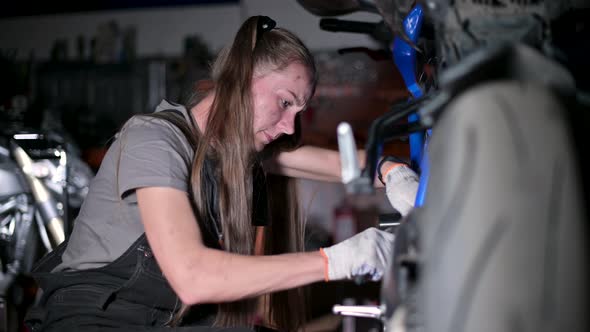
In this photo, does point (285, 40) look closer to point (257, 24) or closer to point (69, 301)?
point (257, 24)

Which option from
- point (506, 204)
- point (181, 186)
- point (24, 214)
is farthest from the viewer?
point (24, 214)

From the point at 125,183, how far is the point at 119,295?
0.81 feet

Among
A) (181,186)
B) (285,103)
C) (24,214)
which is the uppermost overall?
(285,103)

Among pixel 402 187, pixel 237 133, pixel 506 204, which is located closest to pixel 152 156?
pixel 237 133

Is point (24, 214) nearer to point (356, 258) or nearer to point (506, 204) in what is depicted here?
point (356, 258)

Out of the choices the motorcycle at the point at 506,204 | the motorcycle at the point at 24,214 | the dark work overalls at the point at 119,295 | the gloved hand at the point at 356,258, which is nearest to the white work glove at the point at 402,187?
the gloved hand at the point at 356,258

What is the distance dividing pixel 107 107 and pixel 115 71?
25 cm

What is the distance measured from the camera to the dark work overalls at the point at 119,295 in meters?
1.15

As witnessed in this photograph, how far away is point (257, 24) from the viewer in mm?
1239

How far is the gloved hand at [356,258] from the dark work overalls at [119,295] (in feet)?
1.03

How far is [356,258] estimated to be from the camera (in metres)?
0.92

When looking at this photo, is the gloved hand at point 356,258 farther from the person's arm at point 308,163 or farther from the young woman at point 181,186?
the person's arm at point 308,163

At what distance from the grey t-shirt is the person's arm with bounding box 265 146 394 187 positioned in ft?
0.94

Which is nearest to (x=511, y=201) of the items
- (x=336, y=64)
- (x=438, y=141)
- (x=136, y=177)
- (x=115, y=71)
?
(x=438, y=141)
